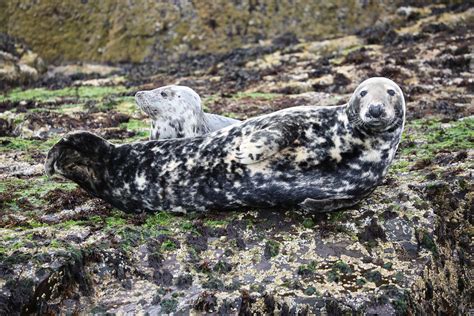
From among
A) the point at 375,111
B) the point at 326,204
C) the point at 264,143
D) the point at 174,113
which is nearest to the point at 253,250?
the point at 326,204

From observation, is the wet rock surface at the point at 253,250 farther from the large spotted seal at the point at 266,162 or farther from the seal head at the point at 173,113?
the seal head at the point at 173,113

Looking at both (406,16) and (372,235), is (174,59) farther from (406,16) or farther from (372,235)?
(372,235)

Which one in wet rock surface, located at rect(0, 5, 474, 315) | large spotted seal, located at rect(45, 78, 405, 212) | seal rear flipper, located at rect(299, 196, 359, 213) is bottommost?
wet rock surface, located at rect(0, 5, 474, 315)

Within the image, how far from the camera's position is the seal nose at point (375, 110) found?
6.03 m

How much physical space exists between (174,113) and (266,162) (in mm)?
2221

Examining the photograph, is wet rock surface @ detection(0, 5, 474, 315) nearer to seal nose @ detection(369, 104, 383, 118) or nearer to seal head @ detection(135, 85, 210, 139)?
seal nose @ detection(369, 104, 383, 118)

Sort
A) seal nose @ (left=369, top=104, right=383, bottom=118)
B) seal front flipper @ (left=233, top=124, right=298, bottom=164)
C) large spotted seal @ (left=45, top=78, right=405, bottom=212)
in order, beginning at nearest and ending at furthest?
1. seal nose @ (left=369, top=104, right=383, bottom=118)
2. seal front flipper @ (left=233, top=124, right=298, bottom=164)
3. large spotted seal @ (left=45, top=78, right=405, bottom=212)

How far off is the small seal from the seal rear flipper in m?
2.35

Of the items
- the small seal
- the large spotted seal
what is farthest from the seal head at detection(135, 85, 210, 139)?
the large spotted seal

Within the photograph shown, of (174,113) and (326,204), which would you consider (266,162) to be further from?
(174,113)

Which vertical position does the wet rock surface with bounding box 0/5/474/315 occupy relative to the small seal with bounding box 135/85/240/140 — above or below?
below

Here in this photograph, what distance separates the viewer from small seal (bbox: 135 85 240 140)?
318 inches

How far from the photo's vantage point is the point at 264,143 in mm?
6160

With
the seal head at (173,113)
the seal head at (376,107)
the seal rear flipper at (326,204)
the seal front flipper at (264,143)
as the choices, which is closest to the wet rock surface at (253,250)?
the seal rear flipper at (326,204)
